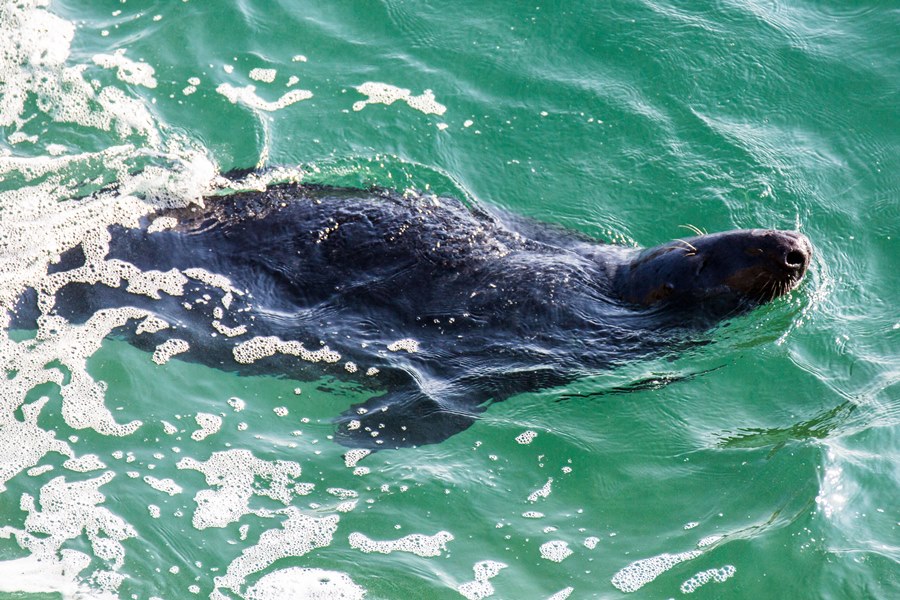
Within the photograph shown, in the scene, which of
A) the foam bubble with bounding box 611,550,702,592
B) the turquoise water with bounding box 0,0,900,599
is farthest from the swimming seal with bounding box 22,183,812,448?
the foam bubble with bounding box 611,550,702,592

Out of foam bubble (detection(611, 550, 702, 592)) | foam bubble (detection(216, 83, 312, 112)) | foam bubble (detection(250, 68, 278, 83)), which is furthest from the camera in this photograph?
foam bubble (detection(250, 68, 278, 83))

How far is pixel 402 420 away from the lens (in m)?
6.36

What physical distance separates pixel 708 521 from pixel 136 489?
358 centimetres

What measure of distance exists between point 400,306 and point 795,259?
8.34 feet

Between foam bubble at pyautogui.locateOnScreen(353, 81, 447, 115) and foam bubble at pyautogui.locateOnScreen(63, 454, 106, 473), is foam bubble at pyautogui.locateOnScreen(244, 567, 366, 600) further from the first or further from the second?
foam bubble at pyautogui.locateOnScreen(353, 81, 447, 115)

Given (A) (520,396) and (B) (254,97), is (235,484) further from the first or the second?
(B) (254,97)

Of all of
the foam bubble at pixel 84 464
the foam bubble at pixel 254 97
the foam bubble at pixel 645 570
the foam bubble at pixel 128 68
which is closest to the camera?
the foam bubble at pixel 645 570

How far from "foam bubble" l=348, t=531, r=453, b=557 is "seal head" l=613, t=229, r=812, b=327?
6.68 feet

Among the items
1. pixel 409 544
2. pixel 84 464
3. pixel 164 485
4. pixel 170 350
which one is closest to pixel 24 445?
pixel 84 464

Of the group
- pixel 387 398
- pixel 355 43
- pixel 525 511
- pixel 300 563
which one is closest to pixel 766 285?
pixel 525 511

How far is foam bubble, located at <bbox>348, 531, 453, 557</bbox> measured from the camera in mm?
5734

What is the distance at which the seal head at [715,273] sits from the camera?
5.79 m

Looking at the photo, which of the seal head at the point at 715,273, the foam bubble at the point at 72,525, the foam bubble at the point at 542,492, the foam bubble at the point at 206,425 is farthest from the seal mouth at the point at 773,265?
the foam bubble at the point at 72,525

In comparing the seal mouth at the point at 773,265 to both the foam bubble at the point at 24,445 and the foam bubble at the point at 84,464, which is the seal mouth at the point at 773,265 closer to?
the foam bubble at the point at 84,464
